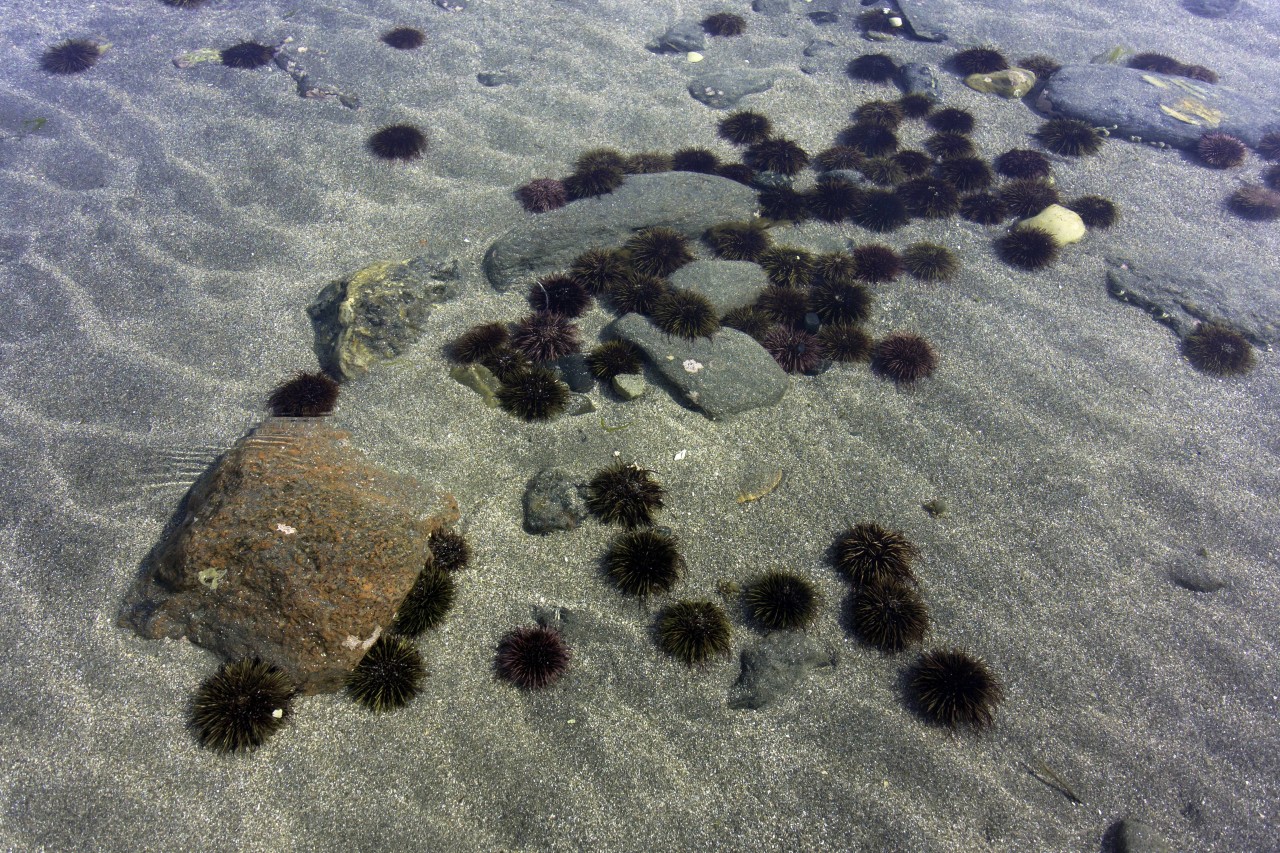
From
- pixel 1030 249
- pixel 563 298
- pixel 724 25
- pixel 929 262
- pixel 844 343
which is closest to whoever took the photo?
pixel 844 343

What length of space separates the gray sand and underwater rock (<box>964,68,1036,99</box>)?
0.47 metres

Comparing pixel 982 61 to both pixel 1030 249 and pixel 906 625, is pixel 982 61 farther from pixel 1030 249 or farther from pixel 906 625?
pixel 906 625

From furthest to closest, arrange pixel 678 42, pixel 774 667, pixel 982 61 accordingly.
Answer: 1. pixel 678 42
2. pixel 982 61
3. pixel 774 667

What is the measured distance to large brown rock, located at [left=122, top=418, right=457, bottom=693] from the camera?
198 inches

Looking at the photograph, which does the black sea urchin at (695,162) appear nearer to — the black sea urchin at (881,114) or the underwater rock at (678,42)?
the black sea urchin at (881,114)

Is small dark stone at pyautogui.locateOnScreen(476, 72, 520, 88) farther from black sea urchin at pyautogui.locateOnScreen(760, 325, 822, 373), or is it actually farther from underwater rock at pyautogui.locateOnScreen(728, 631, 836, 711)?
underwater rock at pyautogui.locateOnScreen(728, 631, 836, 711)

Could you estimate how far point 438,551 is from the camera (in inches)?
233

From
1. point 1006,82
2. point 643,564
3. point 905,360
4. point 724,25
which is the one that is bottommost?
point 643,564

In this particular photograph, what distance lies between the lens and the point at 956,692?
16.9 ft

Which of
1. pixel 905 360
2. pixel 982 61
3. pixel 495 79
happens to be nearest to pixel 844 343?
pixel 905 360

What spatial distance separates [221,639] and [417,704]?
164 cm

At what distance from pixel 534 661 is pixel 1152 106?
13828 millimetres

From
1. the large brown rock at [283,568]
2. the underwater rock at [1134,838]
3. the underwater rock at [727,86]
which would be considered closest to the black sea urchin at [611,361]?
the large brown rock at [283,568]

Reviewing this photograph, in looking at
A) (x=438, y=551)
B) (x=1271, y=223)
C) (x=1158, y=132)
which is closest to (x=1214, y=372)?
(x=1271, y=223)
